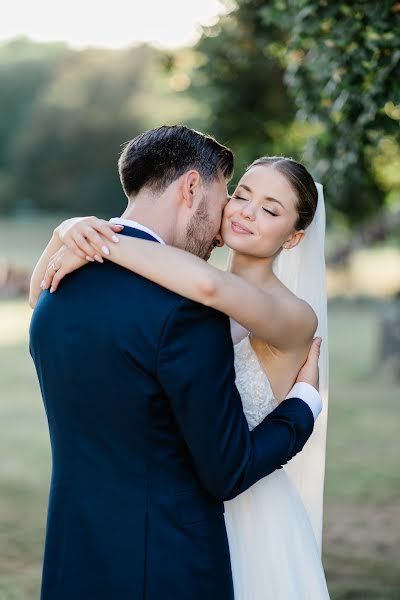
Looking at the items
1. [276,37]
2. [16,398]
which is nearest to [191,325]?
[276,37]

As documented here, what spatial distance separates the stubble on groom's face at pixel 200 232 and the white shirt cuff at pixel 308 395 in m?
0.48

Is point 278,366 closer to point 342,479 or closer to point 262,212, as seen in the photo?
point 262,212

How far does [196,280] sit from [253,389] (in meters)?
0.71

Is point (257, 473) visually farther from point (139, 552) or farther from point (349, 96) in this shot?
point (349, 96)

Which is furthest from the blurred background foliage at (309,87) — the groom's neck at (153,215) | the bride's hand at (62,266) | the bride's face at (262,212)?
the bride's hand at (62,266)

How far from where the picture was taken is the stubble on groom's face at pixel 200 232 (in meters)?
2.43

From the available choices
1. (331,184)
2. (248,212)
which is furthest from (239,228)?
(331,184)

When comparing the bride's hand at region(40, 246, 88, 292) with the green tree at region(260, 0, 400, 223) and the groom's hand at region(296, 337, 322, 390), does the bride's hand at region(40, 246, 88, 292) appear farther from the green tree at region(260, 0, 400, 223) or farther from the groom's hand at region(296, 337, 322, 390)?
the green tree at region(260, 0, 400, 223)

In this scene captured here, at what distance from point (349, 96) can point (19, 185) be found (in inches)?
1674

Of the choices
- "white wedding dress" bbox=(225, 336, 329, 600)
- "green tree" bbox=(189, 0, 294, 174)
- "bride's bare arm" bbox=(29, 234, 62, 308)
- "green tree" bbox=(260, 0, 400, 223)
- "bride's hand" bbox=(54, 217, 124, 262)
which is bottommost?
"white wedding dress" bbox=(225, 336, 329, 600)

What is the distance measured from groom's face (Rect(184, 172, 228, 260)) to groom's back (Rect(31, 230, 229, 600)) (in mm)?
335

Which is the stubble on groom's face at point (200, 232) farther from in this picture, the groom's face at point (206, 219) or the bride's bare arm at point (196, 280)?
the bride's bare arm at point (196, 280)

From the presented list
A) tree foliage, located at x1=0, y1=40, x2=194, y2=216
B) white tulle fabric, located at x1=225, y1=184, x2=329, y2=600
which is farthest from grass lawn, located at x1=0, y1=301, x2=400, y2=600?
tree foliage, located at x1=0, y1=40, x2=194, y2=216

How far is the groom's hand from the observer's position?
2623 millimetres
